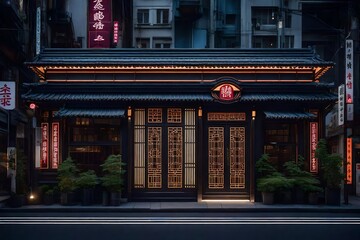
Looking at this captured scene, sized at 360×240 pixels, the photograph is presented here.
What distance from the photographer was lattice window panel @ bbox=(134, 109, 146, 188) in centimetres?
2233

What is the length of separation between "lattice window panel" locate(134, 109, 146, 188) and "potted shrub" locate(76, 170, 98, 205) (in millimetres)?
1947

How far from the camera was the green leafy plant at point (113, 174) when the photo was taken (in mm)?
20703

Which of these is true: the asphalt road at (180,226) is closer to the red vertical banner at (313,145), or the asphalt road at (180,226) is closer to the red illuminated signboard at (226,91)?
the red vertical banner at (313,145)

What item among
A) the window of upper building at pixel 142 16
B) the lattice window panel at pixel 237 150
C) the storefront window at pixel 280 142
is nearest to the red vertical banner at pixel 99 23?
the window of upper building at pixel 142 16

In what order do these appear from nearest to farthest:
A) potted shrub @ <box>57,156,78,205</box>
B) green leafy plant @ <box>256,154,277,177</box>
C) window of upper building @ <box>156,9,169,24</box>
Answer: potted shrub @ <box>57,156,78,205</box>, green leafy plant @ <box>256,154,277,177</box>, window of upper building @ <box>156,9,169,24</box>

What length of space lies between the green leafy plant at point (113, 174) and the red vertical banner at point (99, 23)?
18.7 metres

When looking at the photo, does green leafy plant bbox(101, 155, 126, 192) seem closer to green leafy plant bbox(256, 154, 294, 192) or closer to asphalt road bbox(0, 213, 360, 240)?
asphalt road bbox(0, 213, 360, 240)

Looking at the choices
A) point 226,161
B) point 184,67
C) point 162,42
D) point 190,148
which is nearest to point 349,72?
point 226,161

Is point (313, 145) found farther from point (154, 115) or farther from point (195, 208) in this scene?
point (154, 115)

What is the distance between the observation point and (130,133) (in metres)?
22.2

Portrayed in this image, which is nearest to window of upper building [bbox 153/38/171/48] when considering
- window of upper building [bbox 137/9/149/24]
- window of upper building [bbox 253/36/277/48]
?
window of upper building [bbox 137/9/149/24]

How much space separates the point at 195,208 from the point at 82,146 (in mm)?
5551

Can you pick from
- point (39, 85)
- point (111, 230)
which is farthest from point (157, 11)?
point (111, 230)

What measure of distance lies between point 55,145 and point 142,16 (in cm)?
2964
